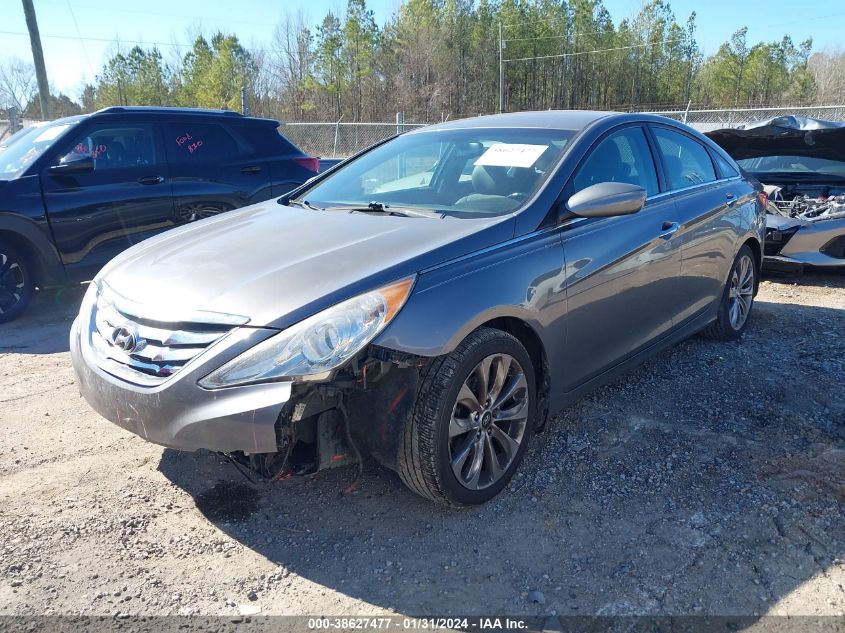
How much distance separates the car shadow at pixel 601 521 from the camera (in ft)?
7.69

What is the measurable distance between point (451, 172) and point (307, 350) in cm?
178

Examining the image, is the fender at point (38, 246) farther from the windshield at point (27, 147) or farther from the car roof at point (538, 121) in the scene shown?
the car roof at point (538, 121)

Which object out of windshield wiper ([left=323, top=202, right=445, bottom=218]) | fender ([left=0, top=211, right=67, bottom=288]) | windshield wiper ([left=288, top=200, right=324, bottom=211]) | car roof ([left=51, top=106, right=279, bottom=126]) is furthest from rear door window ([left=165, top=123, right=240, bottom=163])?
windshield wiper ([left=323, top=202, right=445, bottom=218])

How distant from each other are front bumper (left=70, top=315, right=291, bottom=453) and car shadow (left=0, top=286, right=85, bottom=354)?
316 centimetres

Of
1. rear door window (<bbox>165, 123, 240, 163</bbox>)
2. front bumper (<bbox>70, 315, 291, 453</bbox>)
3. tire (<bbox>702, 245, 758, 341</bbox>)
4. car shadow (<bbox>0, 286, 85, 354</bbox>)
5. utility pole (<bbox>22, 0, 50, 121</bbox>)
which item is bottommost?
car shadow (<bbox>0, 286, 85, 354</bbox>)

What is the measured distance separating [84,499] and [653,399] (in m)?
3.16

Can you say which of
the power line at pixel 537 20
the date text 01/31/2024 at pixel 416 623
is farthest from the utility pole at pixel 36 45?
the power line at pixel 537 20

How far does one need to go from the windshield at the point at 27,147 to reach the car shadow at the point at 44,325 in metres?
1.30

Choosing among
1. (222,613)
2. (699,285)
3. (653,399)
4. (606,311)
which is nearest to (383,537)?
(222,613)

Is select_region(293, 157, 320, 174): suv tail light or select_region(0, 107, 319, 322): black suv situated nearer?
select_region(0, 107, 319, 322): black suv

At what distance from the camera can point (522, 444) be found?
2971 mm

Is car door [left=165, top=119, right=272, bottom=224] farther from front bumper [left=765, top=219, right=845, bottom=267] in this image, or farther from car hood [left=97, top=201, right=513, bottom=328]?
front bumper [left=765, top=219, right=845, bottom=267]

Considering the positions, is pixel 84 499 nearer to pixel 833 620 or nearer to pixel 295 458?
pixel 295 458

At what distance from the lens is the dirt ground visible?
2.32 metres
